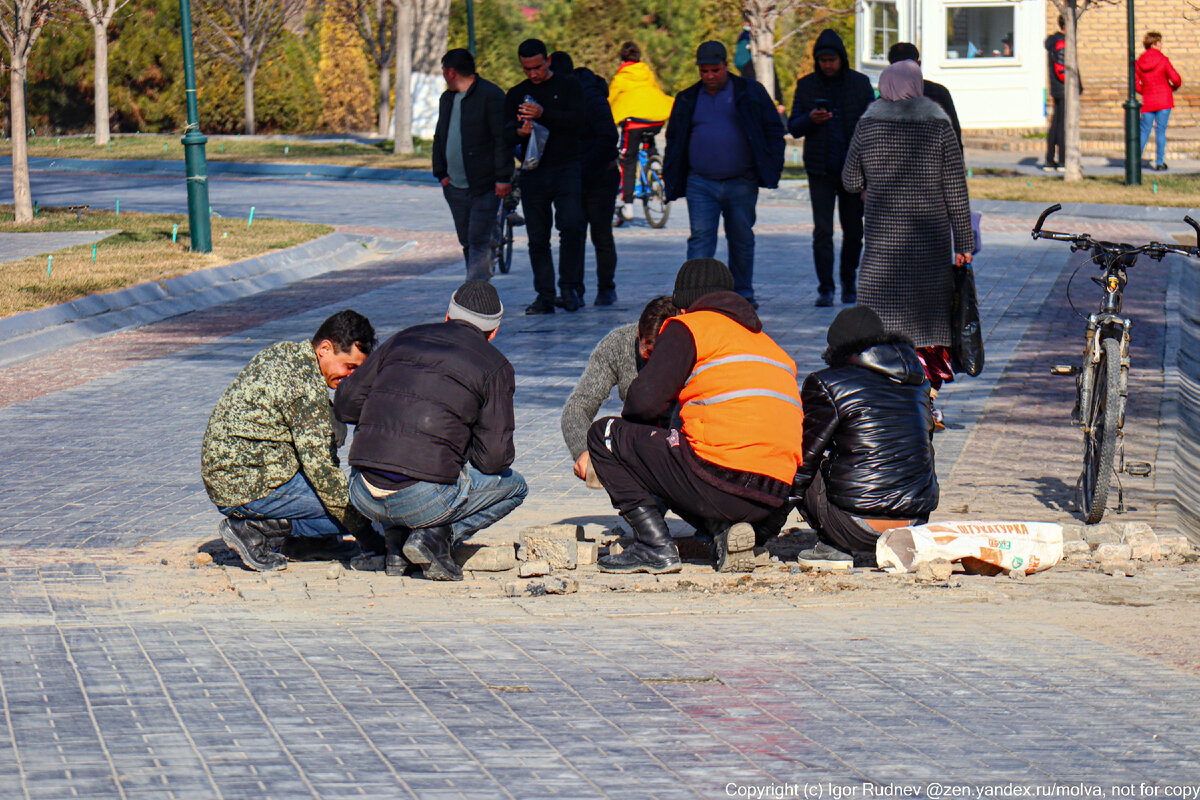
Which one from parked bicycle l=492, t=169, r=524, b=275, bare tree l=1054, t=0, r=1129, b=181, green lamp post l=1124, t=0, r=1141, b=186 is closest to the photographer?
parked bicycle l=492, t=169, r=524, b=275

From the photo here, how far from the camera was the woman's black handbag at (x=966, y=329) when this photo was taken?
28.3 ft

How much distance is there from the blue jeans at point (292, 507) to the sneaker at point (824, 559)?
1.88 m

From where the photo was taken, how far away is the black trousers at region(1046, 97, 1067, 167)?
77.4 feet

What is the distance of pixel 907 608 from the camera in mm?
5672

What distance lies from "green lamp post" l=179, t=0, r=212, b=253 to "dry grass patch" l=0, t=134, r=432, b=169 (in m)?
10.1

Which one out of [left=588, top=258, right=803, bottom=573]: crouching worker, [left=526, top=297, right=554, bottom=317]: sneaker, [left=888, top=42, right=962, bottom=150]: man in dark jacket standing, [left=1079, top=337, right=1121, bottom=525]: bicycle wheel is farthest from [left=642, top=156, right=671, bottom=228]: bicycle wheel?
[left=588, top=258, right=803, bottom=573]: crouching worker

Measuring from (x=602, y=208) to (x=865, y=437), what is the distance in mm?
7068

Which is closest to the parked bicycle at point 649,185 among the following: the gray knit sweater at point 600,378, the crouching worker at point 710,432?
the gray knit sweater at point 600,378

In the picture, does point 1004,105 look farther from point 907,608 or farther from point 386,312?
point 907,608

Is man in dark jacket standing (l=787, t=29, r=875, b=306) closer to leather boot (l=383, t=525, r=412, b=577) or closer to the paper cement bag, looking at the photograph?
the paper cement bag

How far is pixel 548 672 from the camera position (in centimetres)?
483

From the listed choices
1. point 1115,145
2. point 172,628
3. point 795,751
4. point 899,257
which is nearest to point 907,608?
point 795,751

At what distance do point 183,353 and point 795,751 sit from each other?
8.49m

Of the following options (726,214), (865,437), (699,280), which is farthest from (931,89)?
(865,437)
